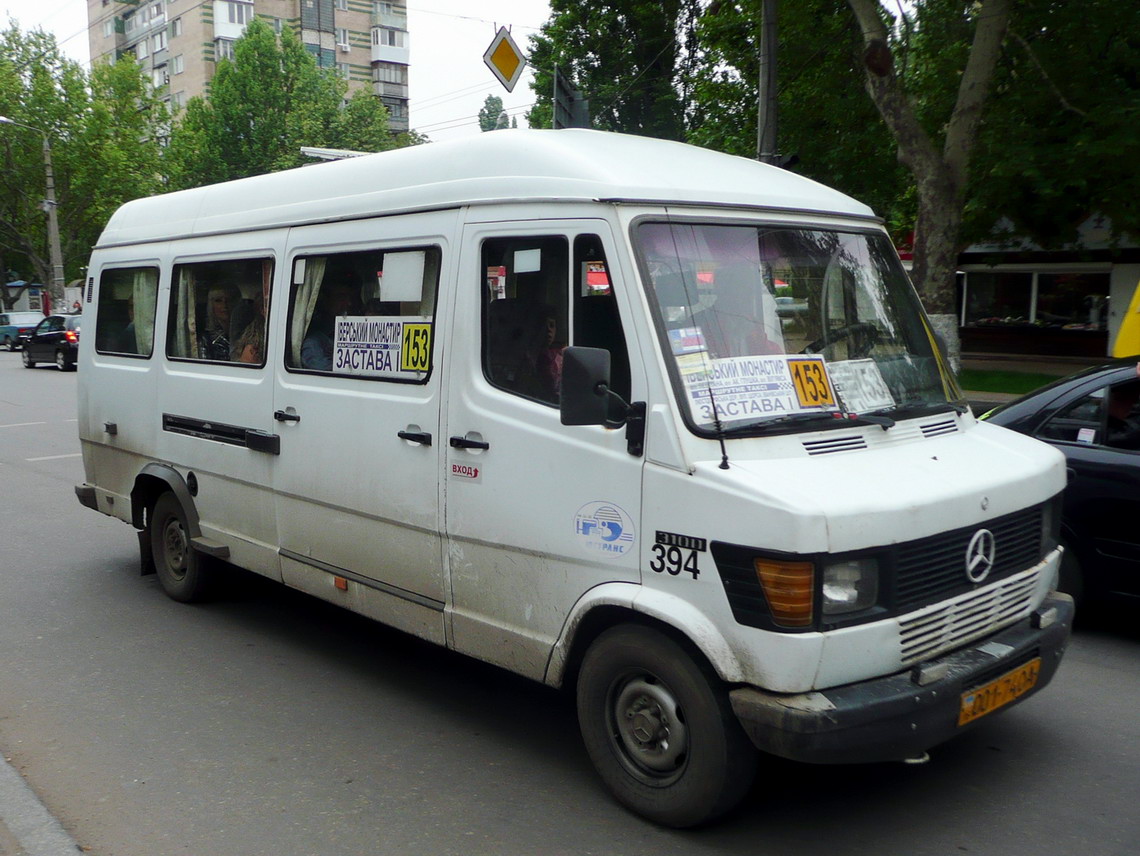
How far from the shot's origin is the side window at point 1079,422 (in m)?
5.49

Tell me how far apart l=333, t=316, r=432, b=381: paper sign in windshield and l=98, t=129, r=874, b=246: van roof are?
487mm

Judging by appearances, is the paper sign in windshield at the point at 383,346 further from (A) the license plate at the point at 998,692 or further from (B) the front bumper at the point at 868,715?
(A) the license plate at the point at 998,692

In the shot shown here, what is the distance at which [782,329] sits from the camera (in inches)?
151

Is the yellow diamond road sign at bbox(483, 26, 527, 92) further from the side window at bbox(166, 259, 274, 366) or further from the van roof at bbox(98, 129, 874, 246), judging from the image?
the van roof at bbox(98, 129, 874, 246)

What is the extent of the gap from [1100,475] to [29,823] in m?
4.93

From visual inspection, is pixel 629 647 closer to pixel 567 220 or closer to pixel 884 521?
pixel 884 521

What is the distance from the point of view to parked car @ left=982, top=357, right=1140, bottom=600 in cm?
527

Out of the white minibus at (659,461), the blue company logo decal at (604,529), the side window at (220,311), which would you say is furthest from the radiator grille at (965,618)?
the side window at (220,311)

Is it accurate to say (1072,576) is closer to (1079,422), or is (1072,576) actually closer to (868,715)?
(1079,422)

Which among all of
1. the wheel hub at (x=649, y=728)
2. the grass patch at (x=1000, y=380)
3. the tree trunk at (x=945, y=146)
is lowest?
the grass patch at (x=1000, y=380)

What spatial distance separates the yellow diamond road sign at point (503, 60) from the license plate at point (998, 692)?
8465 mm

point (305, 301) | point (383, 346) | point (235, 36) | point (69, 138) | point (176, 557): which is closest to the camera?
point (383, 346)

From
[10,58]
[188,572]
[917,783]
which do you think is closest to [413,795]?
[917,783]

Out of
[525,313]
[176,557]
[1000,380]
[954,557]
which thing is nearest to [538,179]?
[525,313]
